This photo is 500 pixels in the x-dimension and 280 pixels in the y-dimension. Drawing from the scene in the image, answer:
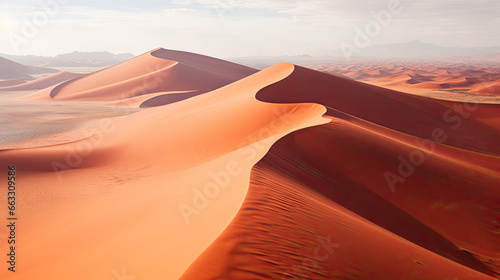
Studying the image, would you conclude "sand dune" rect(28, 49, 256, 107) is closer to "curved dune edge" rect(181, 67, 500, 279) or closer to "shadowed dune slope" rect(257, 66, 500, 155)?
"shadowed dune slope" rect(257, 66, 500, 155)

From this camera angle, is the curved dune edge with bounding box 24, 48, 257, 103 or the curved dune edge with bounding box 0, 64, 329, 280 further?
the curved dune edge with bounding box 24, 48, 257, 103

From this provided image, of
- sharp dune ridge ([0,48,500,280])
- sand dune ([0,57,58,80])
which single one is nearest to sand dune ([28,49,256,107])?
sharp dune ridge ([0,48,500,280])

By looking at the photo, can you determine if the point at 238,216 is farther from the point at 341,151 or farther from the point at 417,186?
the point at 417,186

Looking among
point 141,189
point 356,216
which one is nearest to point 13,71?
point 141,189

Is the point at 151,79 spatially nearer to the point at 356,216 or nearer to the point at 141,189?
the point at 141,189

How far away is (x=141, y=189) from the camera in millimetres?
8781

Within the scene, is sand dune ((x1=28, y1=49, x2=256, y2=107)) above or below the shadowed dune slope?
below

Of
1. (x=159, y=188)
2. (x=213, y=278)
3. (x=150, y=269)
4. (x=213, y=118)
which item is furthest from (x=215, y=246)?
(x=213, y=118)

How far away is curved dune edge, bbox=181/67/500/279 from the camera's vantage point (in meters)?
4.36

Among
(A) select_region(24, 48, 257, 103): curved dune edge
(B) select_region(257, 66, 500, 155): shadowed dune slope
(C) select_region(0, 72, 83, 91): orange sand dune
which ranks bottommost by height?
(C) select_region(0, 72, 83, 91): orange sand dune

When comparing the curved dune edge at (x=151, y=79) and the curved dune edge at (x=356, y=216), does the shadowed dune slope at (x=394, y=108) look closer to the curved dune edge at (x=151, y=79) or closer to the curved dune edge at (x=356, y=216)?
the curved dune edge at (x=356, y=216)

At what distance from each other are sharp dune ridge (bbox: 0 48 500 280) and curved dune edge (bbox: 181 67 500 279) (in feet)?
0.10

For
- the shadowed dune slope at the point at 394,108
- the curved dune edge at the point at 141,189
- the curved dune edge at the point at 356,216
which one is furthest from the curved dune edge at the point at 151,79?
the curved dune edge at the point at 356,216

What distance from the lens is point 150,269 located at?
187 inches
